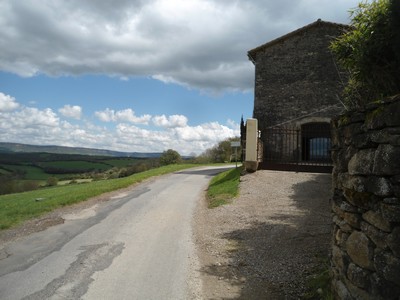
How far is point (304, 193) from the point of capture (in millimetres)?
13469

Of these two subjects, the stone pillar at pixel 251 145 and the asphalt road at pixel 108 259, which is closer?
the asphalt road at pixel 108 259

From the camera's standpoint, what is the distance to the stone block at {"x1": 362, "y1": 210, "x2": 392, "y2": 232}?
3.51 m

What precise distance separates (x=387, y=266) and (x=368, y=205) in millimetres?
657

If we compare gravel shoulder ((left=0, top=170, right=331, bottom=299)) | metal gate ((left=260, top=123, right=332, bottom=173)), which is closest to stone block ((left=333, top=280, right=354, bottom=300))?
gravel shoulder ((left=0, top=170, right=331, bottom=299))

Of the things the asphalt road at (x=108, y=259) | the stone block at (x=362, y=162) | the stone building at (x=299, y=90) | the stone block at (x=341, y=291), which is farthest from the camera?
the stone building at (x=299, y=90)

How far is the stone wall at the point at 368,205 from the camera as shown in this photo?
3.42m

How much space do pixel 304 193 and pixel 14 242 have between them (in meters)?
9.66

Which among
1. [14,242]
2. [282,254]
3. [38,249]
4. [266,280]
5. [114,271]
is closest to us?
[266,280]

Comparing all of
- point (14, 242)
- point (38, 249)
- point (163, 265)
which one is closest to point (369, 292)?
point (163, 265)

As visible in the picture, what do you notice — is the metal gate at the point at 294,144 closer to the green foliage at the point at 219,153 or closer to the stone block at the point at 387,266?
the stone block at the point at 387,266

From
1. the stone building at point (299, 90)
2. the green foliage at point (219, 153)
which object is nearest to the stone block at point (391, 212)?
the stone building at point (299, 90)

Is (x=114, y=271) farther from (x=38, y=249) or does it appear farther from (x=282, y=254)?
(x=282, y=254)

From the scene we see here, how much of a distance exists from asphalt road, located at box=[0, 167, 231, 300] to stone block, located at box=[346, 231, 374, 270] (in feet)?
9.57

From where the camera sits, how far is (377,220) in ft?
12.1
